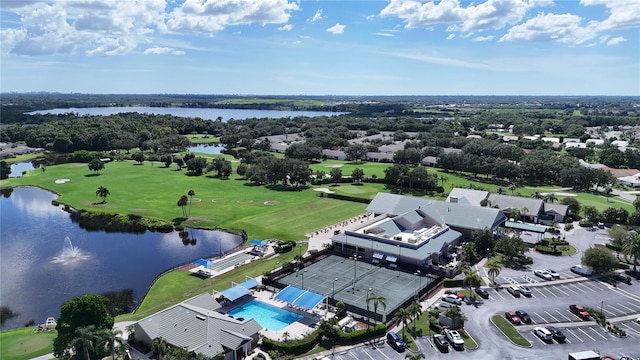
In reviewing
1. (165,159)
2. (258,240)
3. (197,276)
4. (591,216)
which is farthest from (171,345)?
(165,159)

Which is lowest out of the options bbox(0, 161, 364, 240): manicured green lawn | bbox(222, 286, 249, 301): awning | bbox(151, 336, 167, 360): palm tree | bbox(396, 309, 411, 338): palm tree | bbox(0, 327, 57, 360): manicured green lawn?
bbox(0, 161, 364, 240): manicured green lawn

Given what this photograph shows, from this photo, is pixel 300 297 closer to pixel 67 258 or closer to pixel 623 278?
pixel 67 258

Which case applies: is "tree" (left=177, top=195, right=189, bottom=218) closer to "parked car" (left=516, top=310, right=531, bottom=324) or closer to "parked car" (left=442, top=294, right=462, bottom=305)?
"parked car" (left=442, top=294, right=462, bottom=305)

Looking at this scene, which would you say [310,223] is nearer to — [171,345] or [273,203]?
[273,203]

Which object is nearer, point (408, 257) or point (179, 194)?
point (408, 257)

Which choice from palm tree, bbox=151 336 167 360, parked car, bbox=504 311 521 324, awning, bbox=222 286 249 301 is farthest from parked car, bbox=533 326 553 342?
palm tree, bbox=151 336 167 360

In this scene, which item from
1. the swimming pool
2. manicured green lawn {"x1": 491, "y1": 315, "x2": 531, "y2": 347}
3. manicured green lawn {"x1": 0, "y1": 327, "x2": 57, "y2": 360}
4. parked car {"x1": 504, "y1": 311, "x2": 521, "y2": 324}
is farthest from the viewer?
the swimming pool

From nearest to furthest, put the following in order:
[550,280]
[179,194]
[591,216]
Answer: [550,280] < [591,216] < [179,194]
